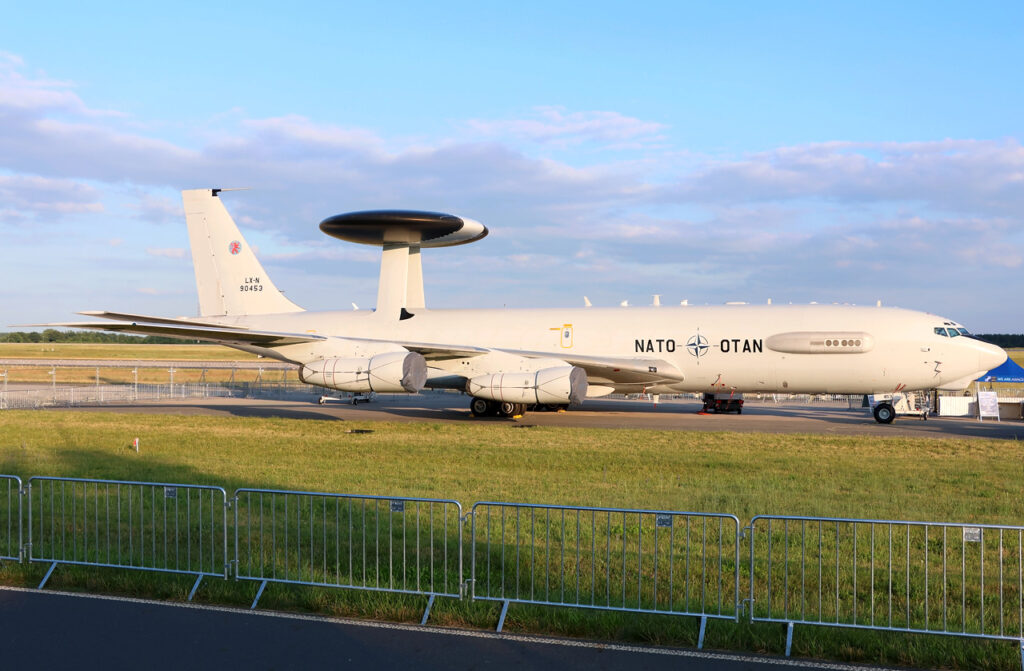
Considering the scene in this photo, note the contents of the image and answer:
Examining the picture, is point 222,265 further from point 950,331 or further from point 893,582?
point 893,582

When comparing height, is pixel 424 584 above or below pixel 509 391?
below

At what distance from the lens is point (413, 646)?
639cm

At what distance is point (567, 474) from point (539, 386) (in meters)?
10.1

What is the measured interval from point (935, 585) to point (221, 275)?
3019 cm

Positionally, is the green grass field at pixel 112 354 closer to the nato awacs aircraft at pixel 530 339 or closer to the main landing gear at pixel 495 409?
the nato awacs aircraft at pixel 530 339

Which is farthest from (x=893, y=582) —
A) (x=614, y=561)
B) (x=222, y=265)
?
(x=222, y=265)

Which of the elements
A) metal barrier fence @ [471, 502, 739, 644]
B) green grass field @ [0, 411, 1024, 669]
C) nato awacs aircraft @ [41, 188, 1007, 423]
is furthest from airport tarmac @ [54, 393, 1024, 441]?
metal barrier fence @ [471, 502, 739, 644]

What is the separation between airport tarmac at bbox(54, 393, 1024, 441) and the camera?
2486 cm

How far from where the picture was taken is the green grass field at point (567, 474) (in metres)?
6.84

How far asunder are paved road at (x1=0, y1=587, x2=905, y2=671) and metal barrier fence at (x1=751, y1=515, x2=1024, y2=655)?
1212 millimetres

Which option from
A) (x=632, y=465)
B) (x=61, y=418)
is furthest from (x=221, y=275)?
(x=632, y=465)

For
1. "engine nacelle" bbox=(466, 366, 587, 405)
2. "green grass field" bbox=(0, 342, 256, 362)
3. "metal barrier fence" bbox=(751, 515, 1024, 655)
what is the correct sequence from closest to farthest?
"metal barrier fence" bbox=(751, 515, 1024, 655) → "engine nacelle" bbox=(466, 366, 587, 405) → "green grass field" bbox=(0, 342, 256, 362)

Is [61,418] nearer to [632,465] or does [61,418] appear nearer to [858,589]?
[632,465]

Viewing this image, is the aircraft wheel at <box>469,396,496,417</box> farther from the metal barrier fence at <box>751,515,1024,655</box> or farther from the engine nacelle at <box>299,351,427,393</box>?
the metal barrier fence at <box>751,515,1024,655</box>
